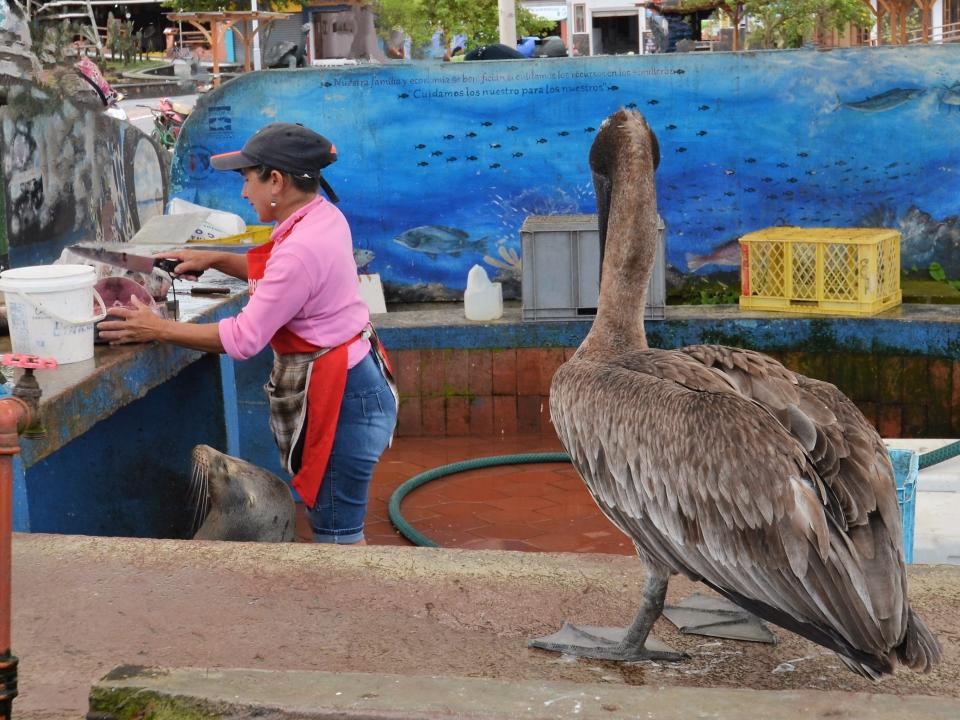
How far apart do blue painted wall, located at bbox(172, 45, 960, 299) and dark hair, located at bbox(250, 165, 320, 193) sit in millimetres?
5122

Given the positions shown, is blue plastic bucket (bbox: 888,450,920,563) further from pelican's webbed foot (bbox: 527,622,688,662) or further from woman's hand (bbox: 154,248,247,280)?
woman's hand (bbox: 154,248,247,280)

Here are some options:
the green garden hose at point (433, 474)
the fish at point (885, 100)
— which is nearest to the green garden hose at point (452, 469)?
the green garden hose at point (433, 474)

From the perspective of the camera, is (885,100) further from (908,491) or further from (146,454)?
(146,454)

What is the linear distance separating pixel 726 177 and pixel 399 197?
8.19 ft

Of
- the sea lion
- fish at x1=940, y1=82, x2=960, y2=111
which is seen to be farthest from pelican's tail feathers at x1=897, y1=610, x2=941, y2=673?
fish at x1=940, y1=82, x2=960, y2=111

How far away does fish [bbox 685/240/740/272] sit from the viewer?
948 centimetres

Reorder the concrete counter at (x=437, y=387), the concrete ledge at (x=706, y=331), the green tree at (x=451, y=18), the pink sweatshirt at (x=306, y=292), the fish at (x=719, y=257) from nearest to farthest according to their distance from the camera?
1. the pink sweatshirt at (x=306, y=292)
2. the concrete counter at (x=437, y=387)
3. the concrete ledge at (x=706, y=331)
4. the fish at (x=719, y=257)
5. the green tree at (x=451, y=18)

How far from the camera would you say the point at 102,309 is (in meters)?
4.66

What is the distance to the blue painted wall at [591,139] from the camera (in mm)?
9258

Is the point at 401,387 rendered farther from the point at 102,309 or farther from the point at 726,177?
the point at 102,309

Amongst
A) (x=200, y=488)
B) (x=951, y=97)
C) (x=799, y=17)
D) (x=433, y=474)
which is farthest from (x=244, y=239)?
(x=799, y=17)

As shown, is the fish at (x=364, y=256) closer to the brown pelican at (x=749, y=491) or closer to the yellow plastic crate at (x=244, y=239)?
the yellow plastic crate at (x=244, y=239)

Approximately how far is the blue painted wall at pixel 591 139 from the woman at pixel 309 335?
4.91m

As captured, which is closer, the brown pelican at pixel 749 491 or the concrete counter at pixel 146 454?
the brown pelican at pixel 749 491
